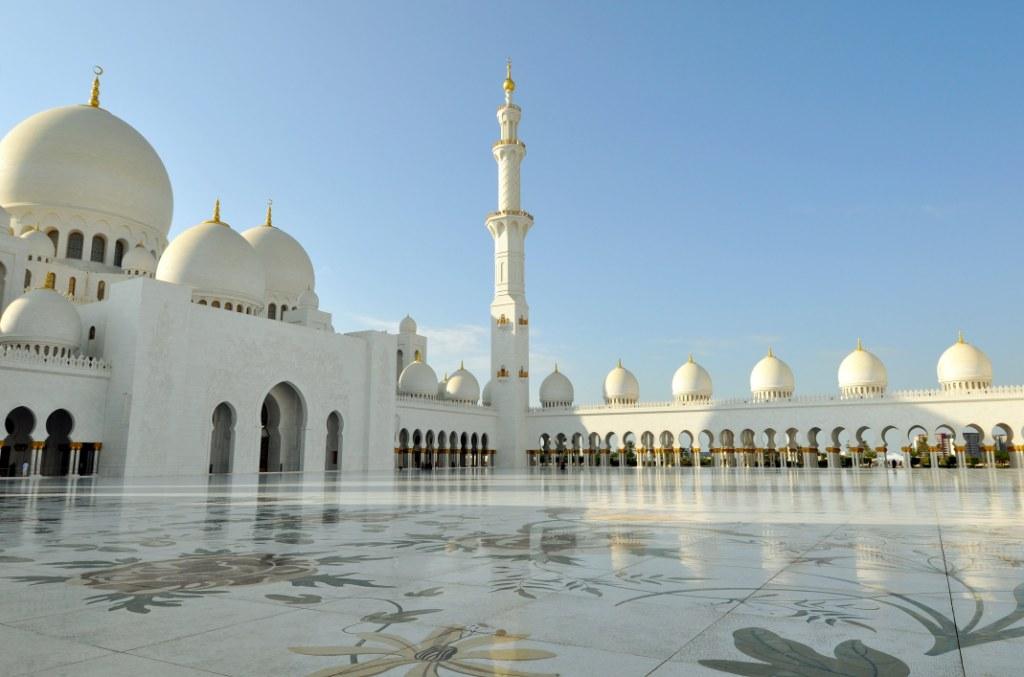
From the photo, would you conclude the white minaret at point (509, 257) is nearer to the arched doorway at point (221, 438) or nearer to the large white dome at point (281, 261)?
the large white dome at point (281, 261)

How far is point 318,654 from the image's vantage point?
6.54 feet

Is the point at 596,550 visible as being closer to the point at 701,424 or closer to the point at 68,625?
the point at 68,625

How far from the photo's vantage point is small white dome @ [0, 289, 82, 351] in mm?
19031

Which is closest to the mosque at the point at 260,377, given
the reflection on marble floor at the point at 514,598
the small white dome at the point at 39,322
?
the small white dome at the point at 39,322

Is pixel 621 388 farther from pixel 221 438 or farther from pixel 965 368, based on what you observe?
pixel 221 438

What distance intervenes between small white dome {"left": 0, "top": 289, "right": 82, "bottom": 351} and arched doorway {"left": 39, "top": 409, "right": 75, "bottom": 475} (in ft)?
6.71

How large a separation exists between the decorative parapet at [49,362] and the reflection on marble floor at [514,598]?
14.4m

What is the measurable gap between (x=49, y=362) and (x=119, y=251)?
26.5 ft

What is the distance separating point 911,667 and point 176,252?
2506cm

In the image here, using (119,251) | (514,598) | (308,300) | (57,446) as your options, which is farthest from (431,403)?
(514,598)

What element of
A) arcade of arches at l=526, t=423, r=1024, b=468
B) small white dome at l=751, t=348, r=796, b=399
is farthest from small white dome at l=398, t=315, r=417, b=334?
small white dome at l=751, t=348, r=796, b=399

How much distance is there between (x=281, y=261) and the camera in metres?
29.7

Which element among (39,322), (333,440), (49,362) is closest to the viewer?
(49,362)

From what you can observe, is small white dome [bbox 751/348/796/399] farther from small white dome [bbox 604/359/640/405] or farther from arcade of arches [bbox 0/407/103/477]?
arcade of arches [bbox 0/407/103/477]
